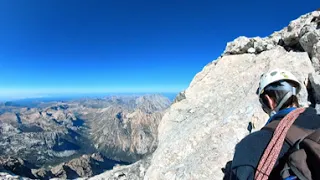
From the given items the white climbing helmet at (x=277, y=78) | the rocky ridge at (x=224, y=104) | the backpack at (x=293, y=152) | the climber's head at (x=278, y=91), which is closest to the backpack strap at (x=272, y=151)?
the backpack at (x=293, y=152)

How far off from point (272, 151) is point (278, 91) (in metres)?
1.61

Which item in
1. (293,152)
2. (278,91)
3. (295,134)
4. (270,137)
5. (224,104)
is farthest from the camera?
(224,104)

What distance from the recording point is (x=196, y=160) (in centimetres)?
1164

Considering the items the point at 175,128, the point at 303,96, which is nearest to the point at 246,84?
the point at 303,96

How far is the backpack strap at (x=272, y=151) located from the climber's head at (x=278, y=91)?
81 cm

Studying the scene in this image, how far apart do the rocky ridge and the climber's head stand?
6565 millimetres

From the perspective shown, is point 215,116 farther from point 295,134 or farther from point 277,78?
point 295,134

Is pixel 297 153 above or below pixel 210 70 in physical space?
below

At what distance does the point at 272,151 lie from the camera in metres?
3.90

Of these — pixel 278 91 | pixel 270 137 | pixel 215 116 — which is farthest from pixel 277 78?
pixel 215 116

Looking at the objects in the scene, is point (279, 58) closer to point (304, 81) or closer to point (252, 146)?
point (304, 81)

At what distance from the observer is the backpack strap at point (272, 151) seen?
3869 millimetres

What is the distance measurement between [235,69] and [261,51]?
109 inches

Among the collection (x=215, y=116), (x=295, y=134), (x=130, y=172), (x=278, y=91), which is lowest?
(x=130, y=172)
